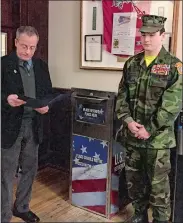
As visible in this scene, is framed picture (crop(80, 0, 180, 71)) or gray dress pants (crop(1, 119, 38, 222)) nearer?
gray dress pants (crop(1, 119, 38, 222))

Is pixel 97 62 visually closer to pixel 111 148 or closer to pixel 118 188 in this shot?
pixel 111 148

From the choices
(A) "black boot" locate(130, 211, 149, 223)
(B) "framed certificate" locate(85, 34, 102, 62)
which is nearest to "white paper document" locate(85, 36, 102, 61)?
(B) "framed certificate" locate(85, 34, 102, 62)

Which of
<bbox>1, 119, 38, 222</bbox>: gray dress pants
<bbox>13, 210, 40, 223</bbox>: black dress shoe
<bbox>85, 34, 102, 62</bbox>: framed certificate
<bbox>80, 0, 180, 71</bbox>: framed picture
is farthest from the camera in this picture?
<bbox>85, 34, 102, 62</bbox>: framed certificate

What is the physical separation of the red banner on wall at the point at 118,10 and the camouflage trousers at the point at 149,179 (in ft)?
1.85

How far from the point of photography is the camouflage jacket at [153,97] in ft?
4.05

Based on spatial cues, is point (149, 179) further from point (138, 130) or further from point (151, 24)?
point (151, 24)

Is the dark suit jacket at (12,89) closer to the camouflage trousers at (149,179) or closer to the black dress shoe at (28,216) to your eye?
the black dress shoe at (28,216)

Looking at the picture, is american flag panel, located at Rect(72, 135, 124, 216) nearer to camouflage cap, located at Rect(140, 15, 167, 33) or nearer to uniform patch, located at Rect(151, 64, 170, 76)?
uniform patch, located at Rect(151, 64, 170, 76)

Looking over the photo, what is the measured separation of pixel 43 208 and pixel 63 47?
0.98m

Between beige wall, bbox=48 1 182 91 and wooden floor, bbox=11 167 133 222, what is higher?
beige wall, bbox=48 1 182 91

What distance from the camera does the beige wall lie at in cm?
178

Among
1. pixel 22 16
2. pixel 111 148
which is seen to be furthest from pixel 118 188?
pixel 22 16

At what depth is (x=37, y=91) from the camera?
3.52 ft

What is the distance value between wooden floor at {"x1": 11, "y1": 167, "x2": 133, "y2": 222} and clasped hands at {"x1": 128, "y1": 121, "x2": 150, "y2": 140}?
0.52 meters
